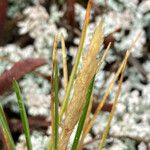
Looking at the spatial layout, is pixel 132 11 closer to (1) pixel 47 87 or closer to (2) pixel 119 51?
(2) pixel 119 51

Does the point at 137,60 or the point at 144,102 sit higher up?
the point at 137,60

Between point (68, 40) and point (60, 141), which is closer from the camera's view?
point (60, 141)

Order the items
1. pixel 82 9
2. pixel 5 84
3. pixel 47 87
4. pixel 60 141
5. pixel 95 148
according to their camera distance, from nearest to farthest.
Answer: pixel 60 141 < pixel 5 84 < pixel 95 148 < pixel 47 87 < pixel 82 9

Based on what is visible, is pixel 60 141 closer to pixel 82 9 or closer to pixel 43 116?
pixel 43 116

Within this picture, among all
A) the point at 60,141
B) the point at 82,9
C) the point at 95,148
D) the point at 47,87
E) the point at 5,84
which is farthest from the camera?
the point at 82,9

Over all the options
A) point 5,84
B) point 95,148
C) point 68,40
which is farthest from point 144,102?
point 5,84

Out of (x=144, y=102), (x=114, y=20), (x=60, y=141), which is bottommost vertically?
(x=60, y=141)
